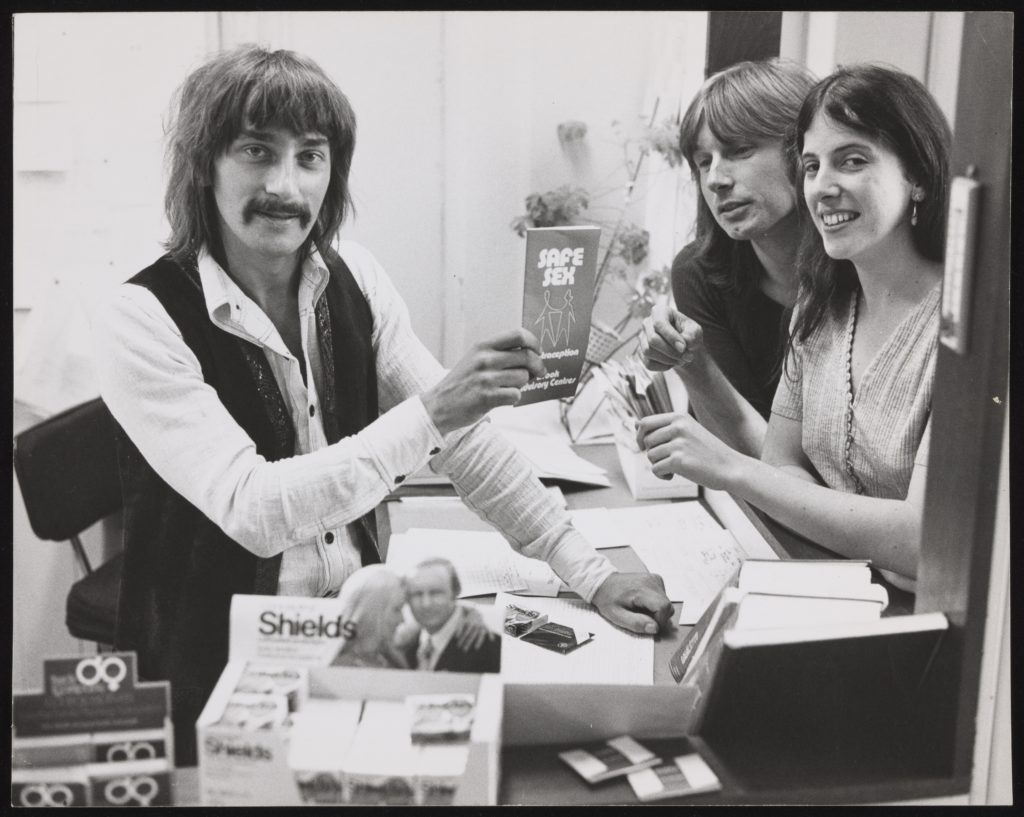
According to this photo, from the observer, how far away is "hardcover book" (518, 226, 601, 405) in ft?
4.51

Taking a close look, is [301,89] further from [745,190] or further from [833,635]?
[833,635]

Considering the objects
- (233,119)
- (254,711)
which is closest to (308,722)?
(254,711)

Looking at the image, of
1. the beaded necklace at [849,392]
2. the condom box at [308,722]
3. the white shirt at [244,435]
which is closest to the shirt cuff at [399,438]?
the white shirt at [244,435]

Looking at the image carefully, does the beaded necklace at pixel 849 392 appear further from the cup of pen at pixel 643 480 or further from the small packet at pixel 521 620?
the small packet at pixel 521 620

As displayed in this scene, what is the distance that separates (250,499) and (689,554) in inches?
30.3

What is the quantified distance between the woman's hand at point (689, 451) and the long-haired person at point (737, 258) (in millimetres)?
85

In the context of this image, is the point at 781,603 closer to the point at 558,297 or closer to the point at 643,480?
the point at 558,297

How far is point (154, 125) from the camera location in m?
1.38

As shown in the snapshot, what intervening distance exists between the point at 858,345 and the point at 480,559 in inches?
26.6

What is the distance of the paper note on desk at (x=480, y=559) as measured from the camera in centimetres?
162

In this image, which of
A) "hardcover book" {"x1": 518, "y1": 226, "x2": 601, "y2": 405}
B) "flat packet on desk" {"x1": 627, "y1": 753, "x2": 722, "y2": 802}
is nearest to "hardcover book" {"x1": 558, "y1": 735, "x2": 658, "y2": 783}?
"flat packet on desk" {"x1": 627, "y1": 753, "x2": 722, "y2": 802}

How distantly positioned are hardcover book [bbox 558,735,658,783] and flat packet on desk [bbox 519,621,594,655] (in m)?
0.23

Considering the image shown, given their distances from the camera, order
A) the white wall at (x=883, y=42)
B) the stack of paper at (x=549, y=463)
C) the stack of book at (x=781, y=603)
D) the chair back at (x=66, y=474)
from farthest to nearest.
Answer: the stack of paper at (x=549, y=463), the chair back at (x=66, y=474), the white wall at (x=883, y=42), the stack of book at (x=781, y=603)

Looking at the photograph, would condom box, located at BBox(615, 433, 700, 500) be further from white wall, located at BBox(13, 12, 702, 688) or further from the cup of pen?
white wall, located at BBox(13, 12, 702, 688)
